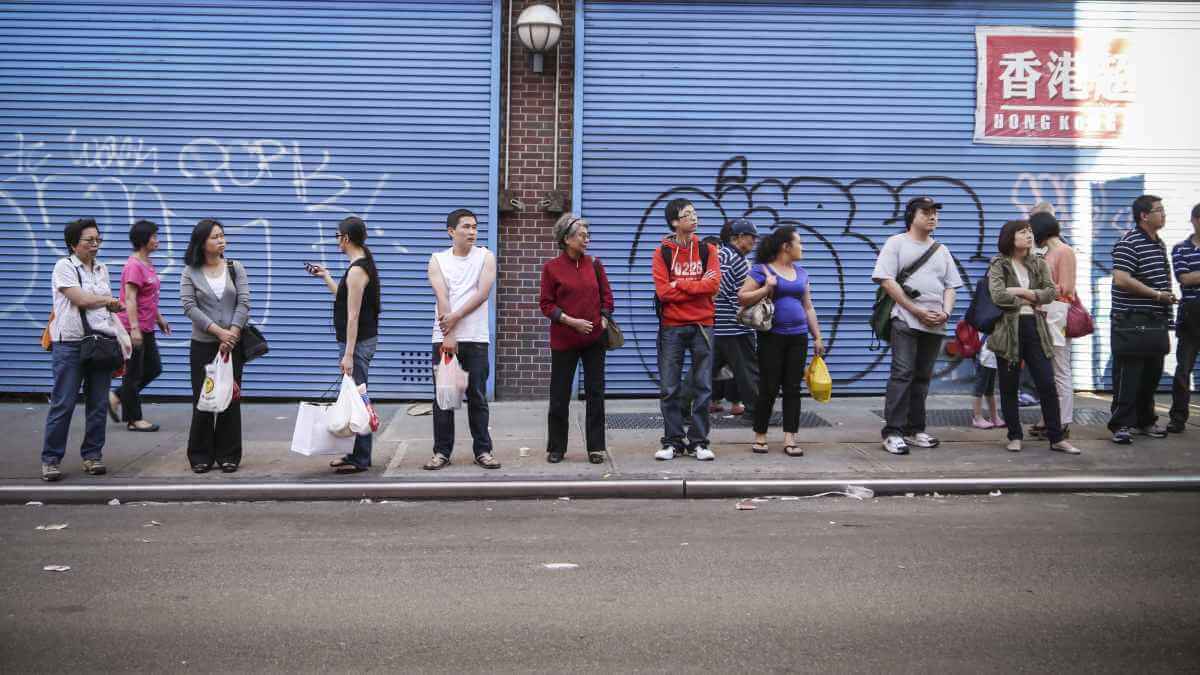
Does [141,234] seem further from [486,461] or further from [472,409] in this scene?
[486,461]

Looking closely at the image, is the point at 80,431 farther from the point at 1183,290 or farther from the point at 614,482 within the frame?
the point at 1183,290

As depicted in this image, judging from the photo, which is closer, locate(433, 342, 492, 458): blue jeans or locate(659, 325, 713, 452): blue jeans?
locate(433, 342, 492, 458): blue jeans

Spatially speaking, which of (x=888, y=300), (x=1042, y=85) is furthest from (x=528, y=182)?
(x=1042, y=85)

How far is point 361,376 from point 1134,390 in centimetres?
616

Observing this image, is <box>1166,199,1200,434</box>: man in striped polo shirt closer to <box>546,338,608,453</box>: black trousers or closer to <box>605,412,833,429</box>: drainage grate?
<box>605,412,833,429</box>: drainage grate

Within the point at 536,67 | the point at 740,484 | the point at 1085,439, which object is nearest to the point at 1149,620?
the point at 740,484

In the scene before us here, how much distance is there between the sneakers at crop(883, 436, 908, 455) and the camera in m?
8.81

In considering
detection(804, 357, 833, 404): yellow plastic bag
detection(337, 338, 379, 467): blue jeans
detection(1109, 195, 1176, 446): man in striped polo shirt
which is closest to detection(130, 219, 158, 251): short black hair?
detection(337, 338, 379, 467): blue jeans

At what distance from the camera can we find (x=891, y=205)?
11781 mm

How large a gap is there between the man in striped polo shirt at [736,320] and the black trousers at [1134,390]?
9.75 ft

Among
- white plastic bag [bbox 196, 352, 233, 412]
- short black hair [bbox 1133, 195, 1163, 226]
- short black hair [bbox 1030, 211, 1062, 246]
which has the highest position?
short black hair [bbox 1133, 195, 1163, 226]

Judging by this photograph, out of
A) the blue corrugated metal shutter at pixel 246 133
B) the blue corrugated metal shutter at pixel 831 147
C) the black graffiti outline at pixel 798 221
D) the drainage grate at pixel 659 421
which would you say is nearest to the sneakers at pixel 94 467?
the blue corrugated metal shutter at pixel 246 133

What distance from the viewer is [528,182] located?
11.6 m

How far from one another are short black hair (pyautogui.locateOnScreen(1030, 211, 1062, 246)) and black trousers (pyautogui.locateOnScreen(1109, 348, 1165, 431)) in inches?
50.9
